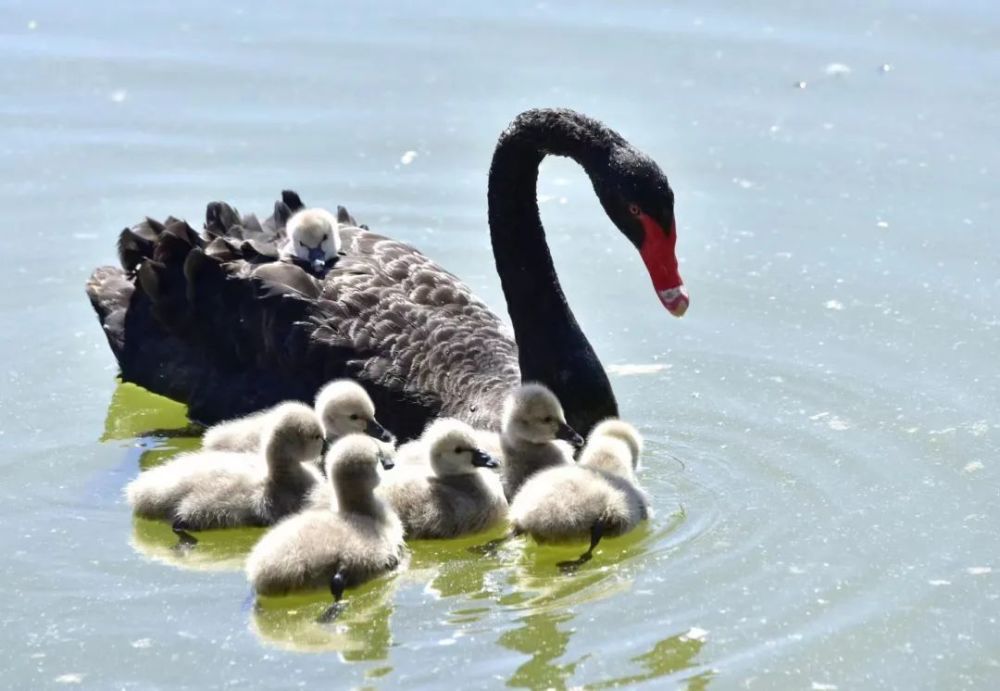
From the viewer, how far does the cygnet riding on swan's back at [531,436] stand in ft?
24.0

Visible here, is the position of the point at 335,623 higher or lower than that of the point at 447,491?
lower

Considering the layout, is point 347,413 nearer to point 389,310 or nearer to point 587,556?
point 389,310

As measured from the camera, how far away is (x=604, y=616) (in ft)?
21.9

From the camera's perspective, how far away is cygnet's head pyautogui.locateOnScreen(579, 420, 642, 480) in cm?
729

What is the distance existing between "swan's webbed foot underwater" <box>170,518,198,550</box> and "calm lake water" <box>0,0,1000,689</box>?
7 cm

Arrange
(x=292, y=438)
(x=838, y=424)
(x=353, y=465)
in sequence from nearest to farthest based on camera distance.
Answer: (x=353, y=465), (x=292, y=438), (x=838, y=424)

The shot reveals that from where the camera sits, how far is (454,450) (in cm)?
720

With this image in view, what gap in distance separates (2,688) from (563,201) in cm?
483

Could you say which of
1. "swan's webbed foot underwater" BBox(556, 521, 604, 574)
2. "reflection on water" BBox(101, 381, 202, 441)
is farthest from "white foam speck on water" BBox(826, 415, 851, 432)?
"reflection on water" BBox(101, 381, 202, 441)

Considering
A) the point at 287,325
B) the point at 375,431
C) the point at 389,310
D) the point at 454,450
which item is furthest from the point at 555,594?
the point at 287,325

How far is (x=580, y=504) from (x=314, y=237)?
204 centimetres

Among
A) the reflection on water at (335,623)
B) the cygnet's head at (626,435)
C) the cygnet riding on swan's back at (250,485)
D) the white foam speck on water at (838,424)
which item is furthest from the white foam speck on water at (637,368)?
the reflection on water at (335,623)

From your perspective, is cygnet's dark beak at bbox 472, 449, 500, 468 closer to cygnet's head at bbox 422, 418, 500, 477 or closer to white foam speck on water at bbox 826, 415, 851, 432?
cygnet's head at bbox 422, 418, 500, 477

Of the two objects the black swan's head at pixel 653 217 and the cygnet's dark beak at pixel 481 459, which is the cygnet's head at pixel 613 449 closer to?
the cygnet's dark beak at pixel 481 459
